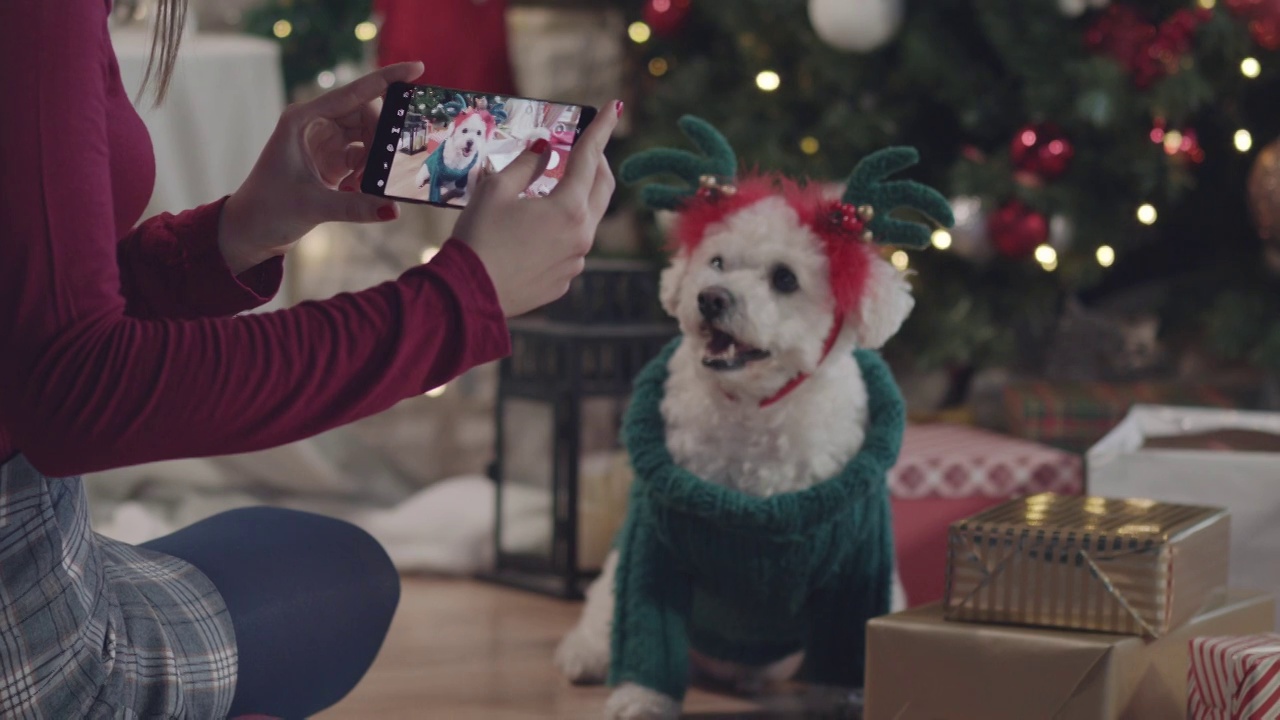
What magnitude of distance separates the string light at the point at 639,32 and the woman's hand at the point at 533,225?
2.02 metres

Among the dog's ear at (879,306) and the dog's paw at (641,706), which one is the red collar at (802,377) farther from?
the dog's paw at (641,706)

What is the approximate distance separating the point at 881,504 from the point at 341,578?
70 centimetres

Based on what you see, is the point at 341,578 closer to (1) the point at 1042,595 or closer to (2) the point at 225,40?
(1) the point at 1042,595

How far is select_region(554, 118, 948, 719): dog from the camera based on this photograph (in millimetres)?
1546

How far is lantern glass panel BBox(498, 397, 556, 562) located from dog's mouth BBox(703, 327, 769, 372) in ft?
2.62

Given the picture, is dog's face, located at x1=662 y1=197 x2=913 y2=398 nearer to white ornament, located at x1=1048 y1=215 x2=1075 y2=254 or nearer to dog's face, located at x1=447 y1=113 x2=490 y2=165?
dog's face, located at x1=447 y1=113 x2=490 y2=165

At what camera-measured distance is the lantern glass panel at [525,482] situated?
2334mm

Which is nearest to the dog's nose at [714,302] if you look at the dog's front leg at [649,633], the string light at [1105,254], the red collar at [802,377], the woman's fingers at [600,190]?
the red collar at [802,377]

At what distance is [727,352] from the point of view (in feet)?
5.09

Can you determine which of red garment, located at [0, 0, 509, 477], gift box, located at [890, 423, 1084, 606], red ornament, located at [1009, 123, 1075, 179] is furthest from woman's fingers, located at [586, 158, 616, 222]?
red ornament, located at [1009, 123, 1075, 179]

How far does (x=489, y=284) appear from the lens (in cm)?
81

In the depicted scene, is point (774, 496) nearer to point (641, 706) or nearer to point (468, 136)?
point (641, 706)

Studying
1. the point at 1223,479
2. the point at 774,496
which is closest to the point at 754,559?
the point at 774,496

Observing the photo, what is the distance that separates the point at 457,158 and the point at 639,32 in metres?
1.94
